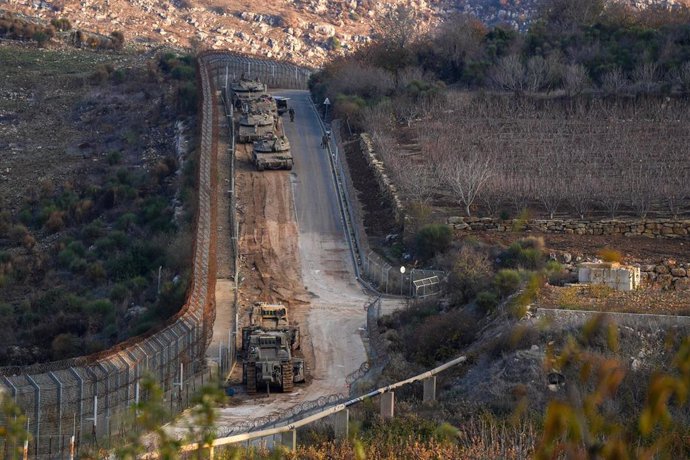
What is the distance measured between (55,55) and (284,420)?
67.4 meters

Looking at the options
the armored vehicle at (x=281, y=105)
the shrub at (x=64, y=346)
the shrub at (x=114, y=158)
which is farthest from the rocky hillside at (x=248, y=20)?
the shrub at (x=64, y=346)

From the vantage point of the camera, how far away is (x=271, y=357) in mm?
29984

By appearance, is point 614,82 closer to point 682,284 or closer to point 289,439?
point 682,284

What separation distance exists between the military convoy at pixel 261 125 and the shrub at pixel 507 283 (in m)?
22.0

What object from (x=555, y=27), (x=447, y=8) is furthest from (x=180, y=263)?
(x=447, y=8)

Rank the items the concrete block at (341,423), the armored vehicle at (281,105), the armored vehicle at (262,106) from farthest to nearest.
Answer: the armored vehicle at (281,105) < the armored vehicle at (262,106) < the concrete block at (341,423)

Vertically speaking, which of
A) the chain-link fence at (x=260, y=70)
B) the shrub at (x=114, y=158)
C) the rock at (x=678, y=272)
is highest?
the chain-link fence at (x=260, y=70)

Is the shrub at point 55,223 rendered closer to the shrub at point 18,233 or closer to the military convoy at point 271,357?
the shrub at point 18,233

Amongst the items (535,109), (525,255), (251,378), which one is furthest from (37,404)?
(535,109)

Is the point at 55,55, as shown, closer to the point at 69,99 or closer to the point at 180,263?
the point at 69,99

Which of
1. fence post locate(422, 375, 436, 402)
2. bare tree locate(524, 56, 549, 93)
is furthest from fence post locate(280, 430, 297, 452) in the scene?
bare tree locate(524, 56, 549, 93)

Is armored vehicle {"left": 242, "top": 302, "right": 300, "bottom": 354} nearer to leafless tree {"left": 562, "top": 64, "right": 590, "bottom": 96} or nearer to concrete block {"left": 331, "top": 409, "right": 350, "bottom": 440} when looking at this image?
concrete block {"left": 331, "top": 409, "right": 350, "bottom": 440}

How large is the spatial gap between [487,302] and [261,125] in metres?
27.3

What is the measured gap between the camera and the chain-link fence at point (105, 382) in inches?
877
